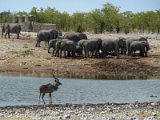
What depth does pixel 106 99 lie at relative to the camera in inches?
953

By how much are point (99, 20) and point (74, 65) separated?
52736 mm

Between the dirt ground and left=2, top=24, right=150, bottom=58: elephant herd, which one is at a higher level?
left=2, top=24, right=150, bottom=58: elephant herd

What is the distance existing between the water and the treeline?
5730 centimetres

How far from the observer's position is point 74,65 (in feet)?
133

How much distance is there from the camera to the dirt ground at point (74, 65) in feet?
124

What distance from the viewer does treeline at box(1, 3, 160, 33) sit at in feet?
306

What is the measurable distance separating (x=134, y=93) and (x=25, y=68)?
13872 millimetres

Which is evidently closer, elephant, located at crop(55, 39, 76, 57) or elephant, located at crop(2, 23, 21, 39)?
elephant, located at crop(55, 39, 76, 57)

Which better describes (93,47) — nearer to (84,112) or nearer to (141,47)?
(141,47)

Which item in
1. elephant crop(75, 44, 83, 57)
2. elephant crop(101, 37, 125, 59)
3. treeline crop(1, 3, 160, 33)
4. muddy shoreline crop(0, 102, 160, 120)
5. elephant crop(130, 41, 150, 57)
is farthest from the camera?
treeline crop(1, 3, 160, 33)

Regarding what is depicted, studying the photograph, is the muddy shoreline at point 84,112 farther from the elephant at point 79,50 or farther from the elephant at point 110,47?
the elephant at point 110,47

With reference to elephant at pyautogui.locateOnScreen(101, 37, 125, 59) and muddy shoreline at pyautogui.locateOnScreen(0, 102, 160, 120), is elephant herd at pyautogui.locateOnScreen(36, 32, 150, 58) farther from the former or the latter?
muddy shoreline at pyautogui.locateOnScreen(0, 102, 160, 120)

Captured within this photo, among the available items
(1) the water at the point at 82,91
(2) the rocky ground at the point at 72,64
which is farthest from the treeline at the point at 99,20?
(1) the water at the point at 82,91

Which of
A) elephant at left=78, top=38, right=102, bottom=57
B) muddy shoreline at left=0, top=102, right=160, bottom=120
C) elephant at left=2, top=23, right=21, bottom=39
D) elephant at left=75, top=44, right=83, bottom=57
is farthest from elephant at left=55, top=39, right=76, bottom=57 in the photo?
muddy shoreline at left=0, top=102, right=160, bottom=120
